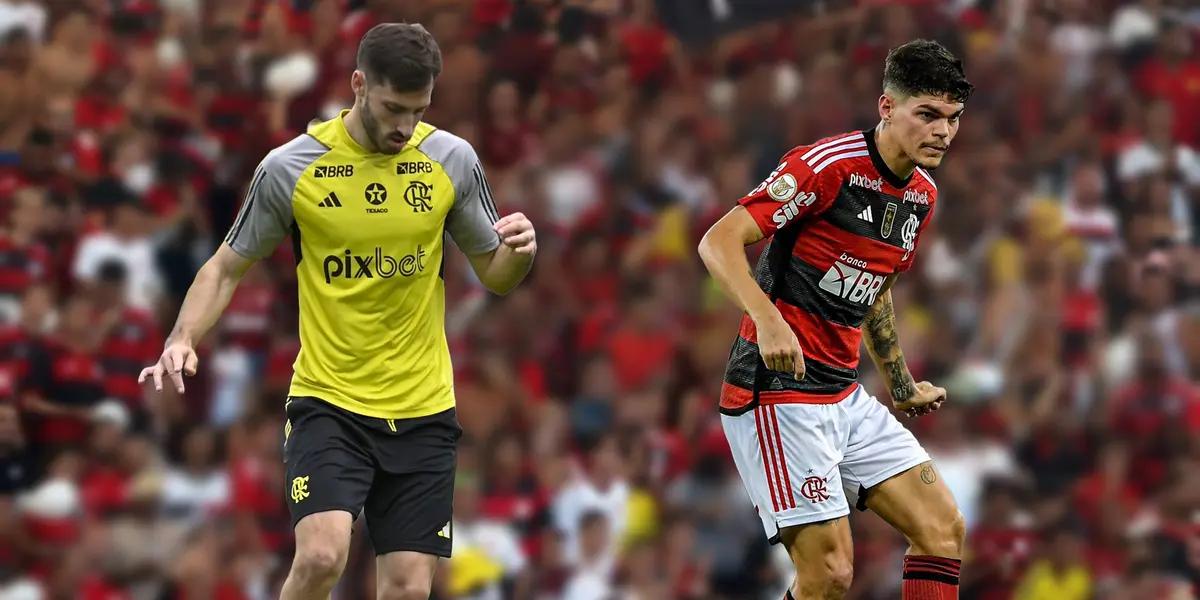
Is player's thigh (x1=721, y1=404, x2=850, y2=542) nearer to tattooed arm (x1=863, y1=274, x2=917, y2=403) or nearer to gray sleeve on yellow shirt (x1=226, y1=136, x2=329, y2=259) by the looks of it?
tattooed arm (x1=863, y1=274, x2=917, y2=403)

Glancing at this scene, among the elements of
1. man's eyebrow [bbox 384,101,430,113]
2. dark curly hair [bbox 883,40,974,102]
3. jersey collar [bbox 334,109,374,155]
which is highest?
dark curly hair [bbox 883,40,974,102]

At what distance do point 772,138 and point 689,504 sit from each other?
3158 millimetres

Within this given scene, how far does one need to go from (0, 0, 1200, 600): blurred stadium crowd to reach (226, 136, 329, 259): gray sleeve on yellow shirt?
13.1 ft

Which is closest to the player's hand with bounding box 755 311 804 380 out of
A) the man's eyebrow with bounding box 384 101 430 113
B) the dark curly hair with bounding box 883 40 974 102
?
the dark curly hair with bounding box 883 40 974 102

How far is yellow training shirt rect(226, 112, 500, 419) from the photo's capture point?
18.9ft

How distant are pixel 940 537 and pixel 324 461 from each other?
93.0 inches

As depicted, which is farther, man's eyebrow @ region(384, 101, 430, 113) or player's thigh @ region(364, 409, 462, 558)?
player's thigh @ region(364, 409, 462, 558)

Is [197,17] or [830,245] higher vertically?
[197,17]

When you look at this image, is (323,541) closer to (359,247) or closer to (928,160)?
(359,247)

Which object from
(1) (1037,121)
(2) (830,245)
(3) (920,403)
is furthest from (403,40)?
(1) (1037,121)

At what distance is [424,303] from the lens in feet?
19.3

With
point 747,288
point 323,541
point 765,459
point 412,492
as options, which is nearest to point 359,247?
point 412,492

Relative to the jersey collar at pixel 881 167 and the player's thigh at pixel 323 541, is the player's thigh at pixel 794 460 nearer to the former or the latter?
the jersey collar at pixel 881 167

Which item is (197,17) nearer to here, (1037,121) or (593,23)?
(593,23)
